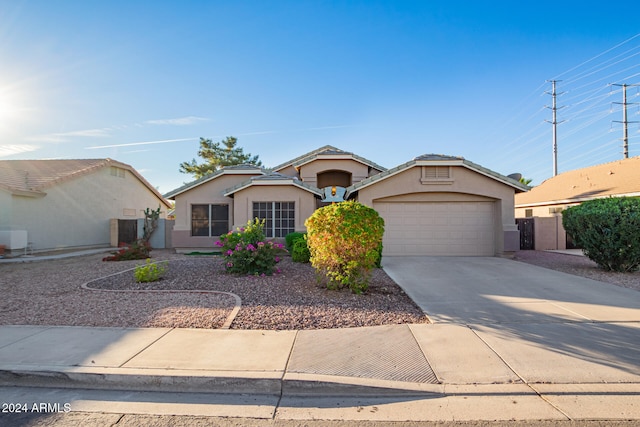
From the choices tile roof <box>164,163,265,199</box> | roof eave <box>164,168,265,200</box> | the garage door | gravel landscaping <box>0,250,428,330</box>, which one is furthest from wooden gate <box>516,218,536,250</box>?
roof eave <box>164,168,265,200</box>

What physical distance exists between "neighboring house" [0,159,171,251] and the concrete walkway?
1435cm

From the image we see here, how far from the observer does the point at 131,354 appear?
14.1 feet

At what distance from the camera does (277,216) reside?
15.5m

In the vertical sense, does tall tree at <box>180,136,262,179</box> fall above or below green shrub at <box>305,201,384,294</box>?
above

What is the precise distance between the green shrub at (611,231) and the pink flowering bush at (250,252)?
30.4ft

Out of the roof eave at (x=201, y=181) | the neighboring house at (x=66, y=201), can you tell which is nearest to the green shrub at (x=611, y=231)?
the roof eave at (x=201, y=181)

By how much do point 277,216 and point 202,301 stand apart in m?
8.78

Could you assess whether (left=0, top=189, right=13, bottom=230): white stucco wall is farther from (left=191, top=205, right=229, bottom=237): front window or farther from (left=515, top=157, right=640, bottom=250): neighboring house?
(left=515, top=157, right=640, bottom=250): neighboring house

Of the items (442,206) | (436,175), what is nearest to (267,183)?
(436,175)

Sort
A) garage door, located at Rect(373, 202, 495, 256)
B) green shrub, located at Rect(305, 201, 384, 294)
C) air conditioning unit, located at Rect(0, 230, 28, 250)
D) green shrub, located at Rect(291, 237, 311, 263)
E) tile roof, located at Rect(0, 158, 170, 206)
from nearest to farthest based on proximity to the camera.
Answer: green shrub, located at Rect(305, 201, 384, 294) → green shrub, located at Rect(291, 237, 311, 263) → garage door, located at Rect(373, 202, 495, 256) → air conditioning unit, located at Rect(0, 230, 28, 250) → tile roof, located at Rect(0, 158, 170, 206)

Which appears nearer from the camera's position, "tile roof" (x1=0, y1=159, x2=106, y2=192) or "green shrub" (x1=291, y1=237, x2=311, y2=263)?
"green shrub" (x1=291, y1=237, x2=311, y2=263)

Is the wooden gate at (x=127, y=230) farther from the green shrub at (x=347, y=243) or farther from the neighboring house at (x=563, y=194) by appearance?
the neighboring house at (x=563, y=194)

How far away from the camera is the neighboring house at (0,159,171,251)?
51.9 feet

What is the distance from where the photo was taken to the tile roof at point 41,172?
16453 millimetres
